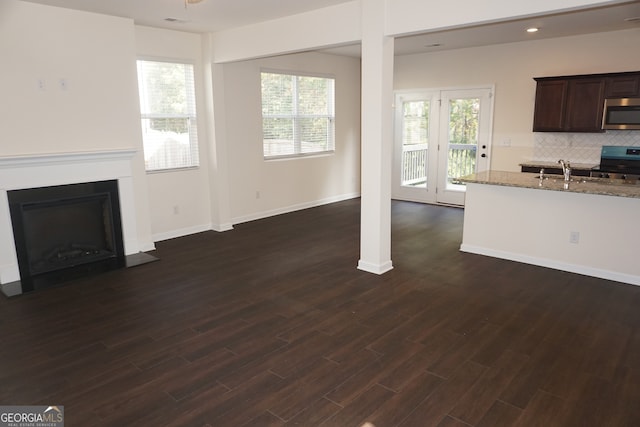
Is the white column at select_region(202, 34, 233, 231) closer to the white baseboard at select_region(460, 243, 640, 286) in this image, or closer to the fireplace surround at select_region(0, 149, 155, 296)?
the fireplace surround at select_region(0, 149, 155, 296)

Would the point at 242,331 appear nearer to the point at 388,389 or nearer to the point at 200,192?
the point at 388,389

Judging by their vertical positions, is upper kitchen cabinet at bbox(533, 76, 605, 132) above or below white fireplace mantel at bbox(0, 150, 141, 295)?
above

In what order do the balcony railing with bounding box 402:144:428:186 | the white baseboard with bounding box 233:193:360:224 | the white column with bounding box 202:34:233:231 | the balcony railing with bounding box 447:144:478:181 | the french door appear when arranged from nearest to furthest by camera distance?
the white column with bounding box 202:34:233:231 < the white baseboard with bounding box 233:193:360:224 < the french door < the balcony railing with bounding box 447:144:478:181 < the balcony railing with bounding box 402:144:428:186

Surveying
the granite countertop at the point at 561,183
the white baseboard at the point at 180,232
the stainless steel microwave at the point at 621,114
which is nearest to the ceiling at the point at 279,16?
the stainless steel microwave at the point at 621,114

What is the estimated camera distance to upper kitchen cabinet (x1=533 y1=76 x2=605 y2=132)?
5957 mm

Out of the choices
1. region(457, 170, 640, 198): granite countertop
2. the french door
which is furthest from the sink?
the french door

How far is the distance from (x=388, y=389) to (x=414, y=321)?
95cm

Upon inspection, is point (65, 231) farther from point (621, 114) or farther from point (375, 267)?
point (621, 114)

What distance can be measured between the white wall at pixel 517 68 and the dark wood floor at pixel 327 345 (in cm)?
→ 278

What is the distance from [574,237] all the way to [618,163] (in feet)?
7.26

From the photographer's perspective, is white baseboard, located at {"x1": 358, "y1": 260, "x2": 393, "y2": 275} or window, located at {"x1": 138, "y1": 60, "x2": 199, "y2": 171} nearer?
white baseboard, located at {"x1": 358, "y1": 260, "x2": 393, "y2": 275}

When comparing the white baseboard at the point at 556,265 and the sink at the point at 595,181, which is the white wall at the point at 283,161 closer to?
the white baseboard at the point at 556,265

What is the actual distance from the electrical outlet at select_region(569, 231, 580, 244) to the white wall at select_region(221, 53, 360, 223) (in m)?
4.33

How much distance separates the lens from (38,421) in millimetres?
2443
